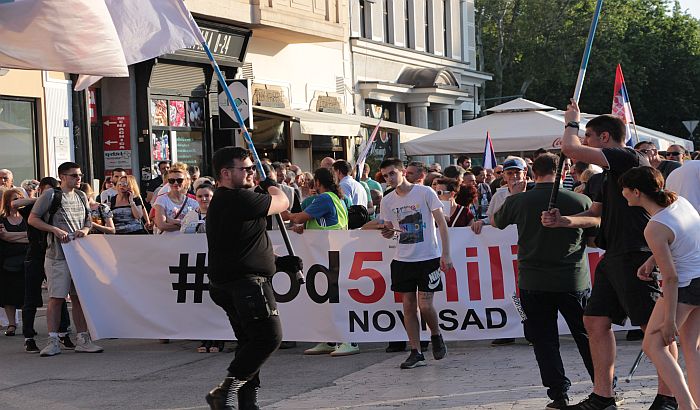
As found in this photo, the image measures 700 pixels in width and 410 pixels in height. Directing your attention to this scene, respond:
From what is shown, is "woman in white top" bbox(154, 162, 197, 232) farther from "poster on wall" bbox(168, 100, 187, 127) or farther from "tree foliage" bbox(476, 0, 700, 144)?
"tree foliage" bbox(476, 0, 700, 144)

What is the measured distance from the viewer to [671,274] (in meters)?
6.62

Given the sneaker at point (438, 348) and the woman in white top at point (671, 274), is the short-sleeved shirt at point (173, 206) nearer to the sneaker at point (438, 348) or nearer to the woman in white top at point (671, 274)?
the sneaker at point (438, 348)

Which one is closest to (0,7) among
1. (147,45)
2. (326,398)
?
(147,45)

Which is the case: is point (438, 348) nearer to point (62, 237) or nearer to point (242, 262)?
point (242, 262)

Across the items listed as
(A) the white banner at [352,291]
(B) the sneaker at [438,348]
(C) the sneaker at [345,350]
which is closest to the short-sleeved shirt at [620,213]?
(B) the sneaker at [438,348]

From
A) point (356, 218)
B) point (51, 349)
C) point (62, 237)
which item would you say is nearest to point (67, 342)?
point (51, 349)

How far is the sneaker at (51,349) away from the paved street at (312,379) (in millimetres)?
70

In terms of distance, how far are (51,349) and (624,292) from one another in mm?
6161

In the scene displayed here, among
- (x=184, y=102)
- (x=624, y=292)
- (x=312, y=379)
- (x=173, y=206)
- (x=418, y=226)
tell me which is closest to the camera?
(x=624, y=292)

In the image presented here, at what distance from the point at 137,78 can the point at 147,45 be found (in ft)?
47.5

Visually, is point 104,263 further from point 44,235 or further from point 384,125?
point 384,125

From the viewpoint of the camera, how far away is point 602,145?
7445 mm

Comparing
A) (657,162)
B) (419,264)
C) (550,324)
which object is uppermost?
(657,162)

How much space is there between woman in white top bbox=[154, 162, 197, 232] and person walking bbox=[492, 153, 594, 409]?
5.00 m
